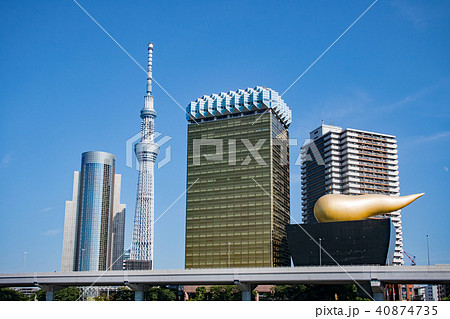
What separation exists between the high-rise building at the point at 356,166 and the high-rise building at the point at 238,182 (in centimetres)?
2537

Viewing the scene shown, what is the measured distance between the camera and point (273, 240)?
13588 centimetres

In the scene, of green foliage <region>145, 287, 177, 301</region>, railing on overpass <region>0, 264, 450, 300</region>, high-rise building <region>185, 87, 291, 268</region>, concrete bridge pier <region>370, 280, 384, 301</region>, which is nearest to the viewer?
railing on overpass <region>0, 264, 450, 300</region>

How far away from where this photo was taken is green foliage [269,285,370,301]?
281 feet

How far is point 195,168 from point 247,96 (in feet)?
84.3

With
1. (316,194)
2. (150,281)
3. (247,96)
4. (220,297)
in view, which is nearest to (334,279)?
(150,281)

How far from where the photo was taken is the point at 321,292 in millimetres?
88562

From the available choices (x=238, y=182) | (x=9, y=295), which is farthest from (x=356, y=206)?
(x=9, y=295)

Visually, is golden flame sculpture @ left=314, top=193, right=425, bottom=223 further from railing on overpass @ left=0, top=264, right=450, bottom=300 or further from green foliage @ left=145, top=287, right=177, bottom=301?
green foliage @ left=145, top=287, right=177, bottom=301

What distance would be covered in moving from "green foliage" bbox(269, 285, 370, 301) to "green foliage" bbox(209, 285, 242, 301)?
1018 centimetres

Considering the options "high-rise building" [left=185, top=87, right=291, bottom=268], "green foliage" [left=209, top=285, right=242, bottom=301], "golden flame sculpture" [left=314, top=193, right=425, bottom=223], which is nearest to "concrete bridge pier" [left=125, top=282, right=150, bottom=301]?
"green foliage" [left=209, top=285, right=242, bottom=301]

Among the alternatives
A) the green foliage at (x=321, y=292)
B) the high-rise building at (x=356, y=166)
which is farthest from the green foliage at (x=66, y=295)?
the high-rise building at (x=356, y=166)

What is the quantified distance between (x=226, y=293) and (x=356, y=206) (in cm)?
3520

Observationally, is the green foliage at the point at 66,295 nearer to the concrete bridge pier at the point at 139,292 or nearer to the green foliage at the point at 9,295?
the green foliage at the point at 9,295

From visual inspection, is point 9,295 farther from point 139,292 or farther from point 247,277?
→ point 247,277
